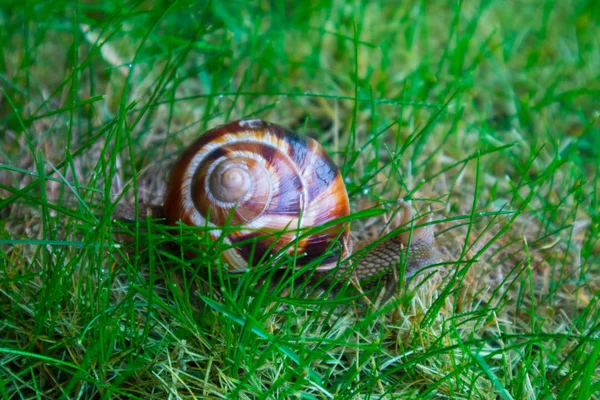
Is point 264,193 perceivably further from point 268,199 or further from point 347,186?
point 347,186

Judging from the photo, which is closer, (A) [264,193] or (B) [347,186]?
(A) [264,193]

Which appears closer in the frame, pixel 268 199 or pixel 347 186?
pixel 268 199

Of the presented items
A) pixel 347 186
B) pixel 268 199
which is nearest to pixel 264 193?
pixel 268 199


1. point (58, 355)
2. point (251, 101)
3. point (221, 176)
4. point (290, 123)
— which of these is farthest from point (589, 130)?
point (58, 355)

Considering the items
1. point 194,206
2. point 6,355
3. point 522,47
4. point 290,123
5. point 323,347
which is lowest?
point 6,355

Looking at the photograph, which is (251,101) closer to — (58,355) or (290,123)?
(290,123)

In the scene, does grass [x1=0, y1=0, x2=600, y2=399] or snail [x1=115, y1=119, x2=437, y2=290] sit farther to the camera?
snail [x1=115, y1=119, x2=437, y2=290]
